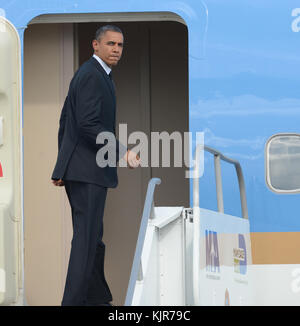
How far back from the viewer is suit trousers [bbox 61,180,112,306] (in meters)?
4.21

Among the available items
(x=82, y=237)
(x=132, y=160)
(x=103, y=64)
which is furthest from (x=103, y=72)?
(x=82, y=237)

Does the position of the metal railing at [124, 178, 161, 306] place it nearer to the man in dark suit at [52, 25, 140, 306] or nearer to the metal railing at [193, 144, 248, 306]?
the metal railing at [193, 144, 248, 306]

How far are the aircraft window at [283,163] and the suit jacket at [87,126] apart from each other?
849 millimetres

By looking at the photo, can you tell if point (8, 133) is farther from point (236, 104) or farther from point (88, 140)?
point (236, 104)

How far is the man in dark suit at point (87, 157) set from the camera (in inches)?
166

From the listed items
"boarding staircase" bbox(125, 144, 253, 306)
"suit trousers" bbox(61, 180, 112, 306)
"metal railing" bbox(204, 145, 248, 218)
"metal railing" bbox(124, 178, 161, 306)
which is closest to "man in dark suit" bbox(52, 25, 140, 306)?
"suit trousers" bbox(61, 180, 112, 306)

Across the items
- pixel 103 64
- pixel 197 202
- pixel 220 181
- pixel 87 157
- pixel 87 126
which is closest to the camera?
pixel 197 202

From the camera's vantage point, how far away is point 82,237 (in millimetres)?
4266

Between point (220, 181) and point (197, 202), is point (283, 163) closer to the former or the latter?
point (220, 181)

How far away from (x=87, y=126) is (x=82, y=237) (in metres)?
0.61

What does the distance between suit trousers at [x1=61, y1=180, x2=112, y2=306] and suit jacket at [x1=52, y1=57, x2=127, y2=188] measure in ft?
0.23

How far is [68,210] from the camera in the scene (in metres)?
5.20
